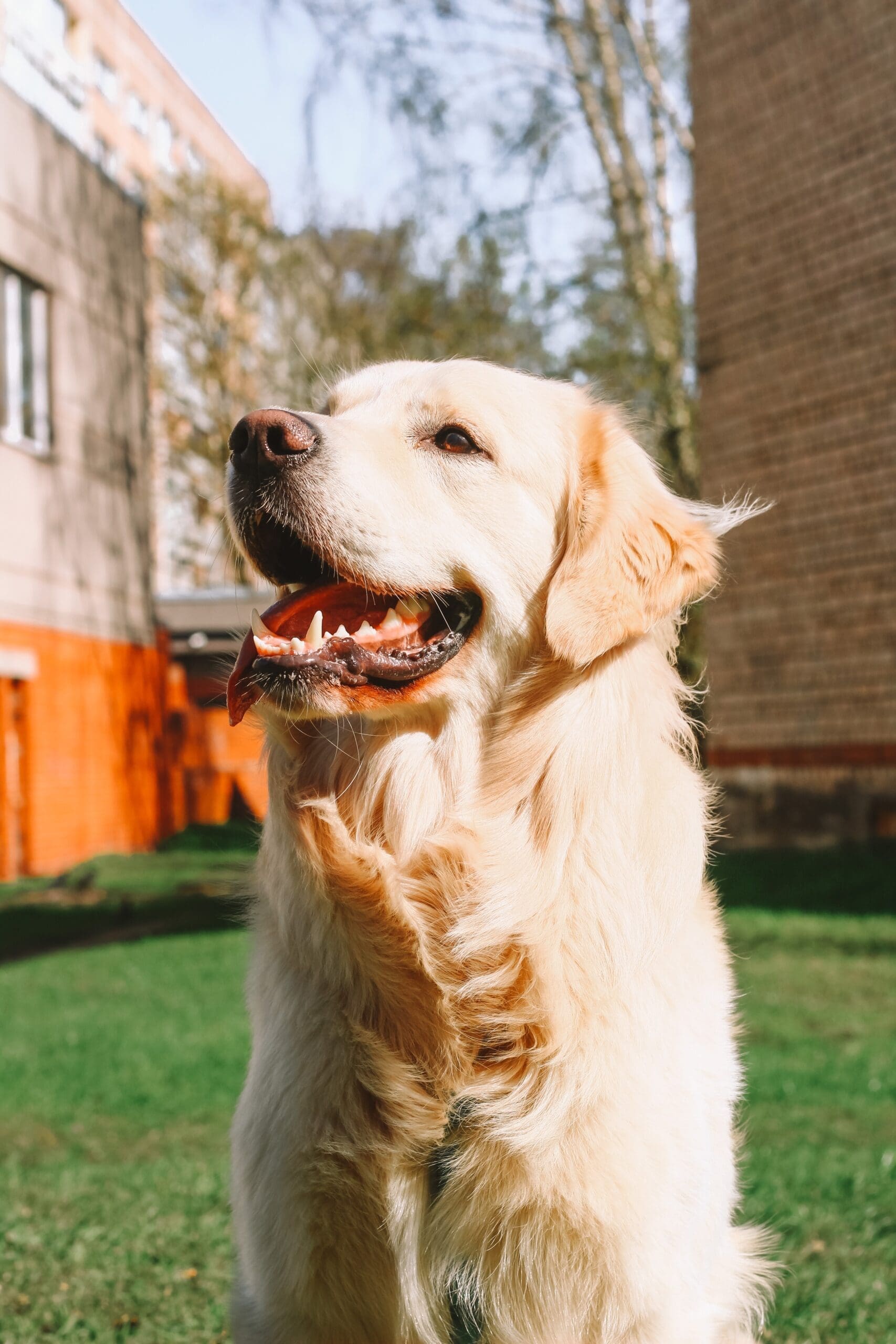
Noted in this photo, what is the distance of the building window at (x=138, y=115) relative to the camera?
1885 inches

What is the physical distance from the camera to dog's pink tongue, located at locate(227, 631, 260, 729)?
2609 millimetres

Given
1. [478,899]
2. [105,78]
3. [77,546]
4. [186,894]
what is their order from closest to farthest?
[478,899]
[186,894]
[77,546]
[105,78]

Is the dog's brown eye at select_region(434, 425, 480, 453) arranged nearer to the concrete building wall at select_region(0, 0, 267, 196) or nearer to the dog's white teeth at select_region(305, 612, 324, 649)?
the dog's white teeth at select_region(305, 612, 324, 649)

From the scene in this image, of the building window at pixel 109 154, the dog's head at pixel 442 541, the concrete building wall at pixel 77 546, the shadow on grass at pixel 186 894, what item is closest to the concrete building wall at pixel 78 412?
the concrete building wall at pixel 77 546

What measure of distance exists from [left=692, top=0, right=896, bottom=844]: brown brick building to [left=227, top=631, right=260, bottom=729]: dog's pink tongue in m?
10.0

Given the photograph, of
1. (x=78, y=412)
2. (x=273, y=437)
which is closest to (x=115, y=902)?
(x=78, y=412)

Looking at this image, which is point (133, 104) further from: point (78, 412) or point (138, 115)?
point (78, 412)

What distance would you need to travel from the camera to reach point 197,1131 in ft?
19.8

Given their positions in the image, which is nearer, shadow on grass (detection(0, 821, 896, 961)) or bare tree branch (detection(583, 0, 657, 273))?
shadow on grass (detection(0, 821, 896, 961))

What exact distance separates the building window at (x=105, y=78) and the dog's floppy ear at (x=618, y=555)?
48.1 metres

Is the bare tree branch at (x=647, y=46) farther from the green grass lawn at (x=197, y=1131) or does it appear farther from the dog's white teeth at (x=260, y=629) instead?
the dog's white teeth at (x=260, y=629)

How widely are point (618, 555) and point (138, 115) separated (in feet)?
170

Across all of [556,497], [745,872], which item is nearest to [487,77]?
[745,872]

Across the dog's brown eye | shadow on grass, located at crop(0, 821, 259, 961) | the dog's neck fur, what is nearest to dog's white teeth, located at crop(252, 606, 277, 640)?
the dog's neck fur
